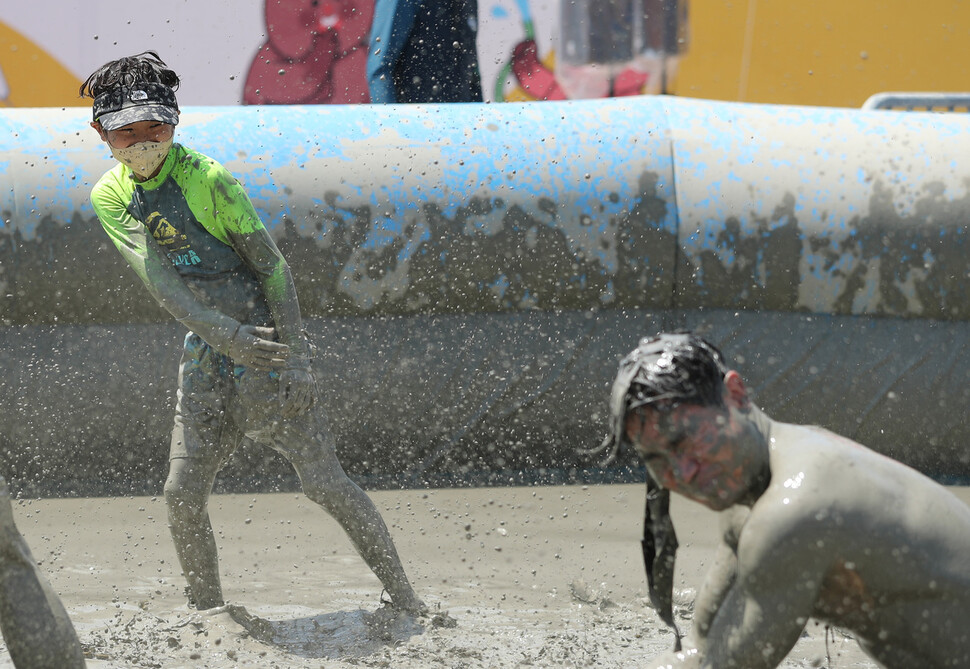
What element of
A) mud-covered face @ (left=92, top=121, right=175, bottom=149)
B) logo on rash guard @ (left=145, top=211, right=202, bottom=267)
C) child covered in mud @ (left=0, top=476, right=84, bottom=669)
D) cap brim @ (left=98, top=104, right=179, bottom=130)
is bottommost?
child covered in mud @ (left=0, top=476, right=84, bottom=669)

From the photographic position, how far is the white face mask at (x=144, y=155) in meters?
3.38

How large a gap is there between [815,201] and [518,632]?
7.81ft

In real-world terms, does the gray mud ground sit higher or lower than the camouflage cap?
lower

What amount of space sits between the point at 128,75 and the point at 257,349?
0.86 m

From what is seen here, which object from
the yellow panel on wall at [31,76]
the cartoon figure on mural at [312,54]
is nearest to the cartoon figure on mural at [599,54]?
the cartoon figure on mural at [312,54]

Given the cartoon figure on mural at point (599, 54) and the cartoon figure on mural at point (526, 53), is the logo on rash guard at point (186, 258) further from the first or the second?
the cartoon figure on mural at point (599, 54)

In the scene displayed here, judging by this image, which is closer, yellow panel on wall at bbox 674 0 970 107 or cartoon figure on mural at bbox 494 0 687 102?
yellow panel on wall at bbox 674 0 970 107

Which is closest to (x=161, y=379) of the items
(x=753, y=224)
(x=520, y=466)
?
(x=520, y=466)

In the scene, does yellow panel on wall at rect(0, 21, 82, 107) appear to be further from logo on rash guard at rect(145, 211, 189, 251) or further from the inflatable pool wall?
logo on rash guard at rect(145, 211, 189, 251)

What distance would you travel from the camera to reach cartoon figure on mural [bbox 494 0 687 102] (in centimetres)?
1227

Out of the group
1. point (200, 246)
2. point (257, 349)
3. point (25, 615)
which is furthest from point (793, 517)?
point (200, 246)

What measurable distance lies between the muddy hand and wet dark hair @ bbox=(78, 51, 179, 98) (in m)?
0.76

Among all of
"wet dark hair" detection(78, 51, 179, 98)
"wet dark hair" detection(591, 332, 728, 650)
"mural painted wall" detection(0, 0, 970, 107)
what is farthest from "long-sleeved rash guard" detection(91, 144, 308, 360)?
"mural painted wall" detection(0, 0, 970, 107)

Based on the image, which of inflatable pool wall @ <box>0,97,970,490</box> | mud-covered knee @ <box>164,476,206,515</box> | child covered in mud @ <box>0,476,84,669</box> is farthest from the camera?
inflatable pool wall @ <box>0,97,970,490</box>
